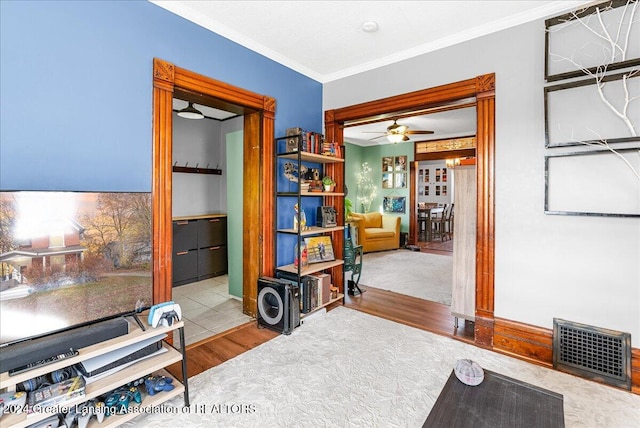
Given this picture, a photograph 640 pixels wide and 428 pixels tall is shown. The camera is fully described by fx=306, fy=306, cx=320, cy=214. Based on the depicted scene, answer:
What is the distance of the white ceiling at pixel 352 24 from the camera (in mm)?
2338

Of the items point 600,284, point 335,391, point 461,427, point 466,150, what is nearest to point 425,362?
point 335,391

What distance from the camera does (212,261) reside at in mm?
4910

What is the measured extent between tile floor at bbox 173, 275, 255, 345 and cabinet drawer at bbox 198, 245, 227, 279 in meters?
0.22

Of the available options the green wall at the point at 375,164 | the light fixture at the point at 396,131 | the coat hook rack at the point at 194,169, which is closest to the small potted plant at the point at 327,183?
the light fixture at the point at 396,131

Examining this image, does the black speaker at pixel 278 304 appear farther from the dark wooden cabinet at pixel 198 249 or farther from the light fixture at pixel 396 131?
the light fixture at pixel 396 131

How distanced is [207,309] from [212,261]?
1.53m

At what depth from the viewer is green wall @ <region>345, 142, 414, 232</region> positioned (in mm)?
8094

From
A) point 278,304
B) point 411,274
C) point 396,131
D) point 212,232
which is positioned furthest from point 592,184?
point 212,232

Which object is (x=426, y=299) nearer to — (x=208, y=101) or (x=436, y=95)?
(x=436, y=95)

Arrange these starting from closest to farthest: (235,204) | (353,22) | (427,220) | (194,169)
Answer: (353,22) → (235,204) → (194,169) → (427,220)

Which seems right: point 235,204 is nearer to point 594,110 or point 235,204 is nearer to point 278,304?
point 278,304

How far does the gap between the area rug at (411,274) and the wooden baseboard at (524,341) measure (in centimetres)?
112

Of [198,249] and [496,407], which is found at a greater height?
[198,249]

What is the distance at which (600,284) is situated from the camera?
7.18 feet
